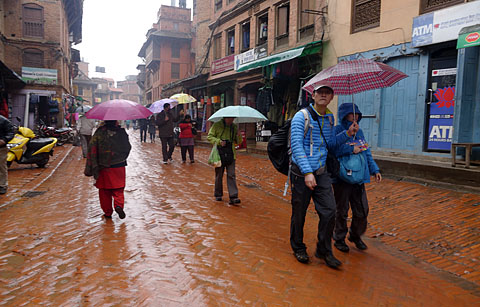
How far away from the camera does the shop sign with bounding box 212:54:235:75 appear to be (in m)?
19.8

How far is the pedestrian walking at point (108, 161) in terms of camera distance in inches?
194

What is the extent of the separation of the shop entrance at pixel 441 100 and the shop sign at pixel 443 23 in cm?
44

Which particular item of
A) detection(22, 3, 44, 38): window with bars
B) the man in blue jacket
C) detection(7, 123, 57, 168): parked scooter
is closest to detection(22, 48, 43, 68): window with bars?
detection(22, 3, 44, 38): window with bars

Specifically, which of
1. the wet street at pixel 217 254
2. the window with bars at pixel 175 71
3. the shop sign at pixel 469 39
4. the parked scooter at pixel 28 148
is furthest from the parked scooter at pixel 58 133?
the window with bars at pixel 175 71

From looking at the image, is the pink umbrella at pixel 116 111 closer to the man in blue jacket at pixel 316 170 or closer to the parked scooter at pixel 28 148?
the man in blue jacket at pixel 316 170

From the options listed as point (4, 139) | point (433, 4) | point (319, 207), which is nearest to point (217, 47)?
point (433, 4)

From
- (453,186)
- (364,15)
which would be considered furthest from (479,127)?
(364,15)

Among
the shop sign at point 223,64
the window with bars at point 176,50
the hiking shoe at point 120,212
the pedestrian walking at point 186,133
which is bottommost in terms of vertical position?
the hiking shoe at point 120,212

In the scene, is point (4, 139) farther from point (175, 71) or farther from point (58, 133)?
point (175, 71)

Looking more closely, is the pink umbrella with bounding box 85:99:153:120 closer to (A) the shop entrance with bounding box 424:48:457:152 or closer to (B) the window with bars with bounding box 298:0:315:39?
(A) the shop entrance with bounding box 424:48:457:152

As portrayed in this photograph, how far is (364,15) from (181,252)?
1050 centimetres

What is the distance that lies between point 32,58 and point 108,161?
2672cm

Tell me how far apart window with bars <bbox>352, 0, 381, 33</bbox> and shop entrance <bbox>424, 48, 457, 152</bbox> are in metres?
2.63

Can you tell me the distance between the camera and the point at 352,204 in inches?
160
